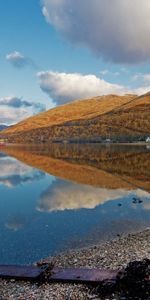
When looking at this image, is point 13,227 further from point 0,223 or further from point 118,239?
point 118,239

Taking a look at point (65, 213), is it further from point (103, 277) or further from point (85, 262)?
point (103, 277)

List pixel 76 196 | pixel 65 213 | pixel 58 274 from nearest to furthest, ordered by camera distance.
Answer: pixel 58 274, pixel 65 213, pixel 76 196

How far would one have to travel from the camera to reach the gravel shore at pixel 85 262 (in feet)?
40.1

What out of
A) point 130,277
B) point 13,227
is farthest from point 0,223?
Result: point 130,277

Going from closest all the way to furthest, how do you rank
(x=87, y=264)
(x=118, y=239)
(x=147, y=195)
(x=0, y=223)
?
1. (x=87, y=264)
2. (x=118, y=239)
3. (x=0, y=223)
4. (x=147, y=195)

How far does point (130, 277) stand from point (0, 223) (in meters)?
13.6

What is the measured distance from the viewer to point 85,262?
51.9 ft

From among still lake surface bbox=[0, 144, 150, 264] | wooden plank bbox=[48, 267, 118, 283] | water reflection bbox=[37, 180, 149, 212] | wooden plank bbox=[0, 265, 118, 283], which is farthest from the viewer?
water reflection bbox=[37, 180, 149, 212]

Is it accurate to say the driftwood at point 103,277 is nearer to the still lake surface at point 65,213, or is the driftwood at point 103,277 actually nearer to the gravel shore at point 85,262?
the gravel shore at point 85,262

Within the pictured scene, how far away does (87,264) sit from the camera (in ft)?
50.9

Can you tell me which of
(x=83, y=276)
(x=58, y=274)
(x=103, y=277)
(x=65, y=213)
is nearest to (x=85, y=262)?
(x=58, y=274)

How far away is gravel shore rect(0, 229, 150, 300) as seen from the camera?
40.1 ft

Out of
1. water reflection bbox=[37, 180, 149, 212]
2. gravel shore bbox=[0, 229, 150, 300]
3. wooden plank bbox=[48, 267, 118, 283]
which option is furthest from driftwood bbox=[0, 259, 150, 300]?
water reflection bbox=[37, 180, 149, 212]

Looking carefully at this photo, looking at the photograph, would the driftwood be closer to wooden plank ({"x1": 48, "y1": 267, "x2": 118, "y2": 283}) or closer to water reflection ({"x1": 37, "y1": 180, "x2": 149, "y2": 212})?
wooden plank ({"x1": 48, "y1": 267, "x2": 118, "y2": 283})
